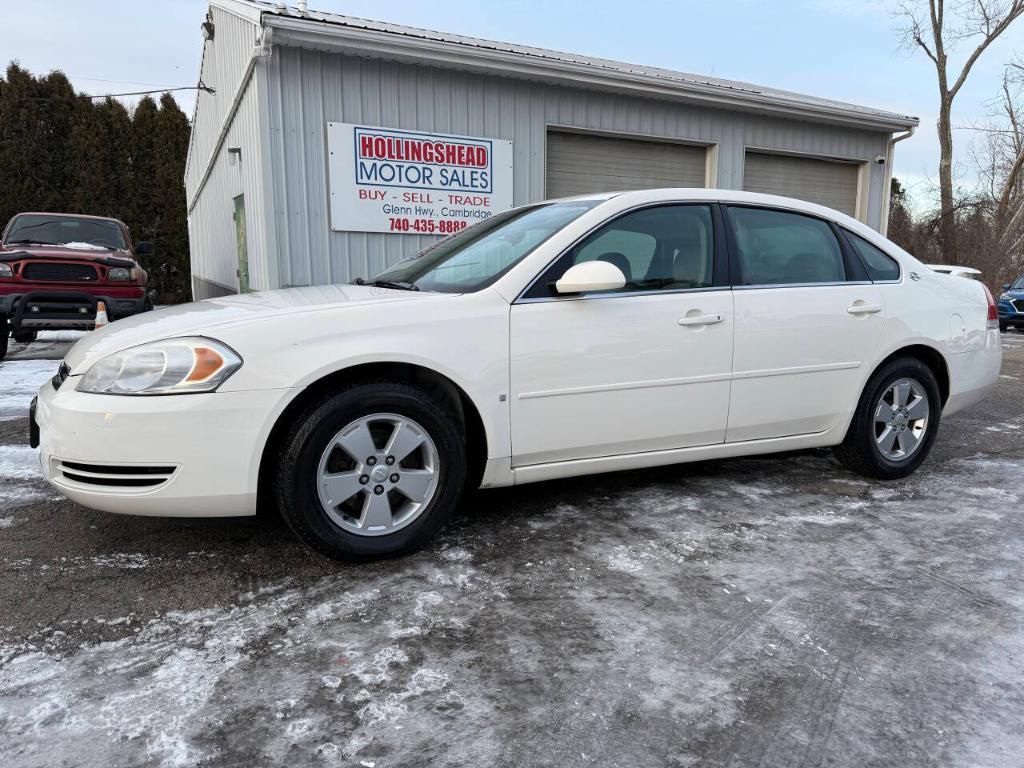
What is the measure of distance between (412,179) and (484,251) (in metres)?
5.53

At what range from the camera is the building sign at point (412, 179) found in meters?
8.20

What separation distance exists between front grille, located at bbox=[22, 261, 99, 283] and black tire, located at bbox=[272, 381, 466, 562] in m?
7.53

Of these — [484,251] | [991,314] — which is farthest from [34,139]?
[991,314]

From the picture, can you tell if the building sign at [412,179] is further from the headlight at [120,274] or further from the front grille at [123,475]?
the front grille at [123,475]

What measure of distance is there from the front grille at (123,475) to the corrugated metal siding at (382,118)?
18.5 feet

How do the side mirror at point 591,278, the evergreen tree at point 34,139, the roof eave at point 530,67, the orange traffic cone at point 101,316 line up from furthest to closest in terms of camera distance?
the evergreen tree at point 34,139, the roof eave at point 530,67, the orange traffic cone at point 101,316, the side mirror at point 591,278

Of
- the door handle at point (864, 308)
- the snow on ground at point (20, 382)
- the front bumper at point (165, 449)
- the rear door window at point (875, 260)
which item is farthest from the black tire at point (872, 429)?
the snow on ground at point (20, 382)

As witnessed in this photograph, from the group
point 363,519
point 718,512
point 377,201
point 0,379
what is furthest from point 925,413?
point 0,379

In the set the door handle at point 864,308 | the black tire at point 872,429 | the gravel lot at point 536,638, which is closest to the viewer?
the gravel lot at point 536,638

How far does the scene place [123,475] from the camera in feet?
8.47

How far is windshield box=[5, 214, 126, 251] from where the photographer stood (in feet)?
31.6

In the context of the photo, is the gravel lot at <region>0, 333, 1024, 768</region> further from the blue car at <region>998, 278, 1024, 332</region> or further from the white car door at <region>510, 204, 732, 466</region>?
the blue car at <region>998, 278, 1024, 332</region>

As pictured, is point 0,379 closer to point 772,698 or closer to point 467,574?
point 467,574

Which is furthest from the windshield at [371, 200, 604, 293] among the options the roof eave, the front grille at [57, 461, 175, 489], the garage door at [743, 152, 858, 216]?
the garage door at [743, 152, 858, 216]
